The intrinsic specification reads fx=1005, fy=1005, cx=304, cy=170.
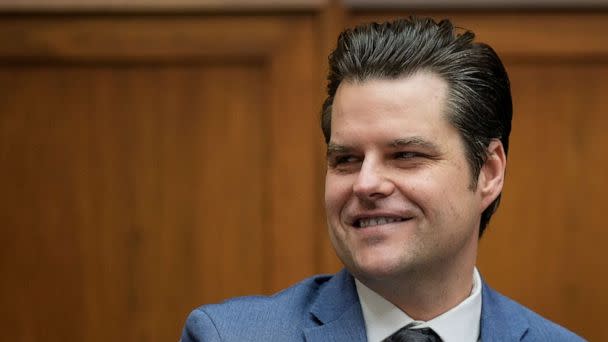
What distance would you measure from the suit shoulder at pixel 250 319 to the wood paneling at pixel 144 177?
2.44 feet

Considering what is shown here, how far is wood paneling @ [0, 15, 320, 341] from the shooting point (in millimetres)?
2486

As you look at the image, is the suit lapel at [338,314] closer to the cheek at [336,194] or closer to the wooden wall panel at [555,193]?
the cheek at [336,194]

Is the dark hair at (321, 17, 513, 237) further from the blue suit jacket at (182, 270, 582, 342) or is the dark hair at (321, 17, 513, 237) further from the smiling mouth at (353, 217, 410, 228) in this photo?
the blue suit jacket at (182, 270, 582, 342)

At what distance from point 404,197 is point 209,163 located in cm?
101

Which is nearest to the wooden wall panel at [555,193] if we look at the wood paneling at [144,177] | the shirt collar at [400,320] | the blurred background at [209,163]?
the blurred background at [209,163]

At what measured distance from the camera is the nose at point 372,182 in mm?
1556

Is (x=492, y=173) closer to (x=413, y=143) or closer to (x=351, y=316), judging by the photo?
(x=413, y=143)

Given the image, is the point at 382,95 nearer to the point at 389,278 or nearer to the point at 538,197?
the point at 389,278

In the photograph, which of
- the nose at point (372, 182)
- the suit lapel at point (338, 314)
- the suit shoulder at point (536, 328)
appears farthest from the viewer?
the suit shoulder at point (536, 328)

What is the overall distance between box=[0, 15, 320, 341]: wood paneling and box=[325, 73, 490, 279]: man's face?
2.83 ft

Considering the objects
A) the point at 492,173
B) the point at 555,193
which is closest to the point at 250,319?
the point at 492,173

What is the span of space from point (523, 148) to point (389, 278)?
1.02 meters

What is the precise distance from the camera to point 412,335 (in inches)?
64.8

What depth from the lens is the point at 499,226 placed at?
251 cm
